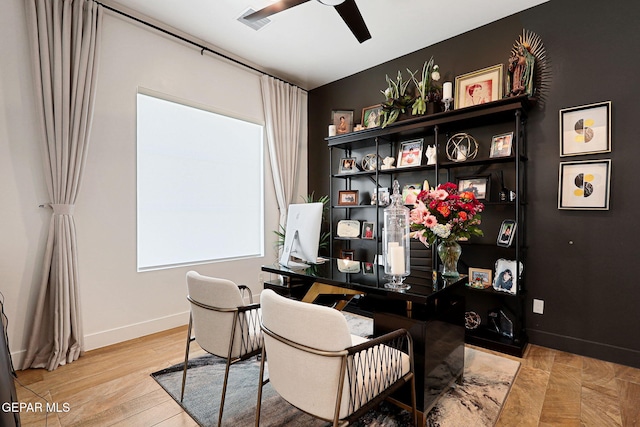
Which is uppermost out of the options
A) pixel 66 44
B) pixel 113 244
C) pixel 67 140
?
pixel 66 44

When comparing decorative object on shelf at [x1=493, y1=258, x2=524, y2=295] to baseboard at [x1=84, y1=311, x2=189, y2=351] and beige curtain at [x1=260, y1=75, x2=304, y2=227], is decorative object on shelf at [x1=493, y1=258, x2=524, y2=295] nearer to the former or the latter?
beige curtain at [x1=260, y1=75, x2=304, y2=227]

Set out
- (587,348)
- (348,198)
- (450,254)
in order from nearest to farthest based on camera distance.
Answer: (450,254) < (587,348) < (348,198)

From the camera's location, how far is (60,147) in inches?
97.1

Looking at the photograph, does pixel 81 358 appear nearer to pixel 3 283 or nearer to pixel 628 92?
pixel 3 283

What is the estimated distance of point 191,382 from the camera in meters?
2.15

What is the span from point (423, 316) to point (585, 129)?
2.27 meters

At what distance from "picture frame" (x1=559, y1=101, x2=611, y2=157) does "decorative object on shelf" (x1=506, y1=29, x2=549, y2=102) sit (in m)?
0.33

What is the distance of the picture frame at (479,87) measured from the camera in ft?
9.82

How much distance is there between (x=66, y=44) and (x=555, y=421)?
4243 mm

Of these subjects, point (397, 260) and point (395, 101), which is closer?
point (397, 260)

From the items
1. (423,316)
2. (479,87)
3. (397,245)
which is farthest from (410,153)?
(423,316)

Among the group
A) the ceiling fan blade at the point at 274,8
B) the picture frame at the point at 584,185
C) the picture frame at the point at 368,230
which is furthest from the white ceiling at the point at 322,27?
the picture frame at the point at 368,230

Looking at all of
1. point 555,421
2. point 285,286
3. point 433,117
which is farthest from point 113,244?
point 555,421

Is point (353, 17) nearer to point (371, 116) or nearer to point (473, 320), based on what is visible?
point (371, 116)
